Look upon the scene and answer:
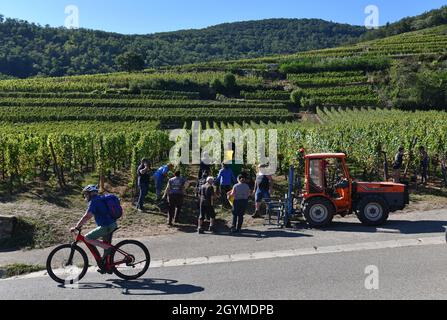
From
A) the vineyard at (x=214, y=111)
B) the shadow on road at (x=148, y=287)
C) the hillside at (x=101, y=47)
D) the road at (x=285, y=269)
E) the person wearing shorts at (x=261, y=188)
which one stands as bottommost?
the shadow on road at (x=148, y=287)

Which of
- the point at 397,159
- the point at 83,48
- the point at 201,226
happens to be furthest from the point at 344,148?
the point at 83,48

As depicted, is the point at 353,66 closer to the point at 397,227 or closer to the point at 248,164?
the point at 248,164

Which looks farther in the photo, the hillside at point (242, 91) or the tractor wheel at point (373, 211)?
the hillside at point (242, 91)

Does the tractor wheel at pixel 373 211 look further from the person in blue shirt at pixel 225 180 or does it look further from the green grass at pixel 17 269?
the green grass at pixel 17 269

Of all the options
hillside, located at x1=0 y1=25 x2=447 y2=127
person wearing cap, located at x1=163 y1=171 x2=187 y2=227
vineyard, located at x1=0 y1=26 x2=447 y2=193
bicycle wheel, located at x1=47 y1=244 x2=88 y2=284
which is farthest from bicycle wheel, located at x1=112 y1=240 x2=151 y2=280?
hillside, located at x1=0 y1=25 x2=447 y2=127

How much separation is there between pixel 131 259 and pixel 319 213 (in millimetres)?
5697

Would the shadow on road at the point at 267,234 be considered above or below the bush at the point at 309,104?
below

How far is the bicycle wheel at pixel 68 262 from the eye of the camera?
923cm

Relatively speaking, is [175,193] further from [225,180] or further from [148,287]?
[148,287]

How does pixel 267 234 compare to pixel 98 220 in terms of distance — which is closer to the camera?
pixel 98 220

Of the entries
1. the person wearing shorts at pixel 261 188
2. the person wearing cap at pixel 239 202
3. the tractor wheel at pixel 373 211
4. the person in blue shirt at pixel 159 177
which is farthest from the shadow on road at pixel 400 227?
the person in blue shirt at pixel 159 177

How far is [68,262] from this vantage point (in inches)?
367

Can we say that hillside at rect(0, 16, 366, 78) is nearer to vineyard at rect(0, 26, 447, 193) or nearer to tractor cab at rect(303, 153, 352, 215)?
vineyard at rect(0, 26, 447, 193)

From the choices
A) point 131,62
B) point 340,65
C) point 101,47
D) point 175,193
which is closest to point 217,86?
point 340,65
